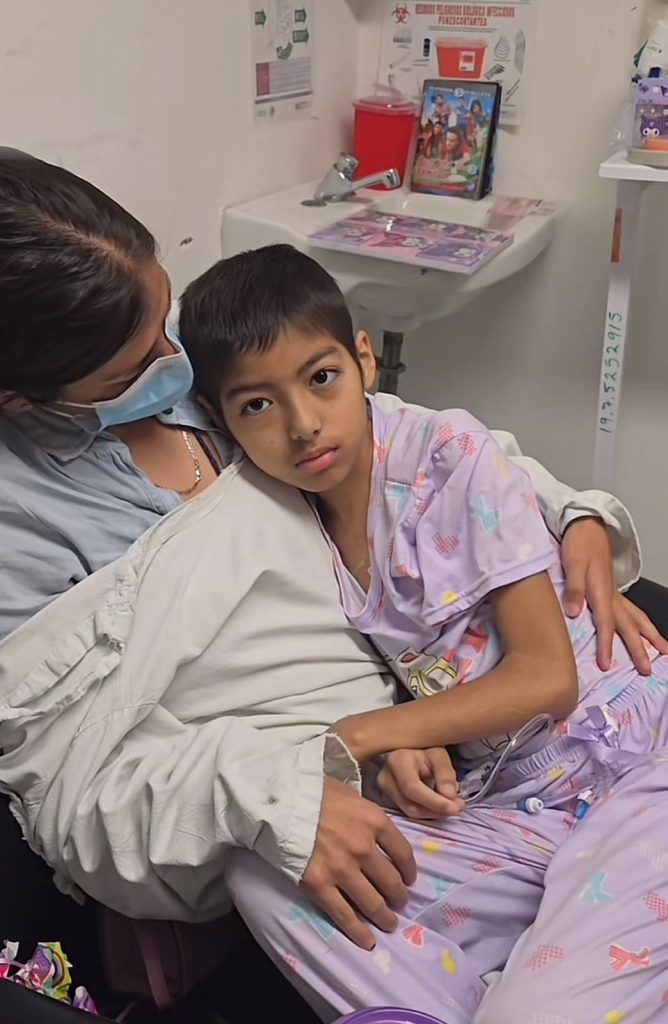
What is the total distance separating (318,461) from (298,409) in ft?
0.20

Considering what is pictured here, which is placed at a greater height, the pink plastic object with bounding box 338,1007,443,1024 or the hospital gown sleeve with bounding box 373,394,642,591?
the hospital gown sleeve with bounding box 373,394,642,591

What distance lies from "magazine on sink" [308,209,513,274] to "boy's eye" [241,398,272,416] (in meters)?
0.67

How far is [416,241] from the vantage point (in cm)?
165

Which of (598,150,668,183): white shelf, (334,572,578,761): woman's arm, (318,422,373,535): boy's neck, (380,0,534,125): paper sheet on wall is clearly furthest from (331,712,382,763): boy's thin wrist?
(380,0,534,125): paper sheet on wall

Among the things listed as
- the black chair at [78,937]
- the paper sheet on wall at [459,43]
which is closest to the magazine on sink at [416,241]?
the paper sheet on wall at [459,43]

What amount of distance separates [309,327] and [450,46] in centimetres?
121

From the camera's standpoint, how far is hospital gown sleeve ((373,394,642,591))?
1.12 m

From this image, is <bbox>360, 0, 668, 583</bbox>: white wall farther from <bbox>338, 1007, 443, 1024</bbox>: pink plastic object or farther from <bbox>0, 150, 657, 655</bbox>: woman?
<bbox>338, 1007, 443, 1024</bbox>: pink plastic object

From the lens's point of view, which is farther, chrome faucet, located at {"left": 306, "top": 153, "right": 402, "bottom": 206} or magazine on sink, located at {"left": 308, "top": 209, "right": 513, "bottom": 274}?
chrome faucet, located at {"left": 306, "top": 153, "right": 402, "bottom": 206}

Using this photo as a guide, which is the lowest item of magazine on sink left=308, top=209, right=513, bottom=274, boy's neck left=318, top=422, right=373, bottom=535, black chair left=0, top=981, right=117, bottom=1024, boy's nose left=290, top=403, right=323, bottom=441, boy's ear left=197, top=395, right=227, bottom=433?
black chair left=0, top=981, right=117, bottom=1024

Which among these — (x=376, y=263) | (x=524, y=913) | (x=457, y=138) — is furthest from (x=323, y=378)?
(x=457, y=138)

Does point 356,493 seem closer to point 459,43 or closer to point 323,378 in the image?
point 323,378

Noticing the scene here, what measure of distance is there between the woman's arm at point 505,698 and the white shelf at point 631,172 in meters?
0.86

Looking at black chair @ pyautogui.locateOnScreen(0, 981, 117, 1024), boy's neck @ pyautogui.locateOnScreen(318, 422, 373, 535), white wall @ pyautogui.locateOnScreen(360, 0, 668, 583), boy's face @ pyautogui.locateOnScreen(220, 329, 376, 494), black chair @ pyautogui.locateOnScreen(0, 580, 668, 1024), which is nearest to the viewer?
black chair @ pyautogui.locateOnScreen(0, 981, 117, 1024)
